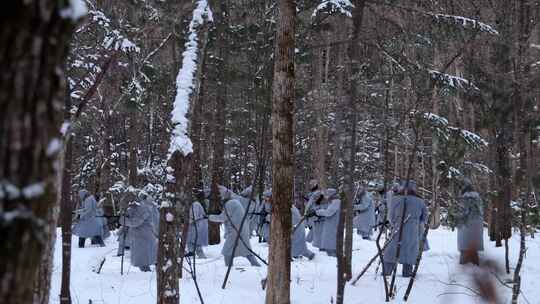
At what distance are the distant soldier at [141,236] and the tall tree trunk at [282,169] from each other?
200 inches

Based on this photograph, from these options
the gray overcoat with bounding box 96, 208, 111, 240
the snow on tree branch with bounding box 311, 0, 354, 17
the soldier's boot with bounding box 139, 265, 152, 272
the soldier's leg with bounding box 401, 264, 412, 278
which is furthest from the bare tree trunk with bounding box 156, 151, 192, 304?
the gray overcoat with bounding box 96, 208, 111, 240

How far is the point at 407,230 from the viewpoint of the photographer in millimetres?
10914

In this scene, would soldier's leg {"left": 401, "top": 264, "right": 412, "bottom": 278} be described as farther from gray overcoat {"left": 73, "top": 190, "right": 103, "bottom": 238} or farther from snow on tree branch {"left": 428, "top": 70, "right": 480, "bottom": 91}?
gray overcoat {"left": 73, "top": 190, "right": 103, "bottom": 238}

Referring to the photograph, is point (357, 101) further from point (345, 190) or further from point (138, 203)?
point (138, 203)

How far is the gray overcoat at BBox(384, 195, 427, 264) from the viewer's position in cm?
1040

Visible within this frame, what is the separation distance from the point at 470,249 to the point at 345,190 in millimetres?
6999

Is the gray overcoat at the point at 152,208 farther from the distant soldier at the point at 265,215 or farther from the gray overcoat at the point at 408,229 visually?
the gray overcoat at the point at 408,229

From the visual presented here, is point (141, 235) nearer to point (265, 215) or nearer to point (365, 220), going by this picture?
point (265, 215)

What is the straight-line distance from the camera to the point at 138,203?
445 inches

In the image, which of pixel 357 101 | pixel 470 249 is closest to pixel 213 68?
pixel 357 101

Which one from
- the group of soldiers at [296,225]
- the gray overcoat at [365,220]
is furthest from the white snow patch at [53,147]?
the gray overcoat at [365,220]

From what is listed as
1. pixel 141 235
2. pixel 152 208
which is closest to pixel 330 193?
pixel 152 208

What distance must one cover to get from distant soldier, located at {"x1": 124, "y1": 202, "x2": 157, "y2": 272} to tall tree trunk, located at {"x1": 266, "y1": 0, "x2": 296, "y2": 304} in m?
5.08

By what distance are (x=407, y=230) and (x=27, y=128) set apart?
33.6 feet
